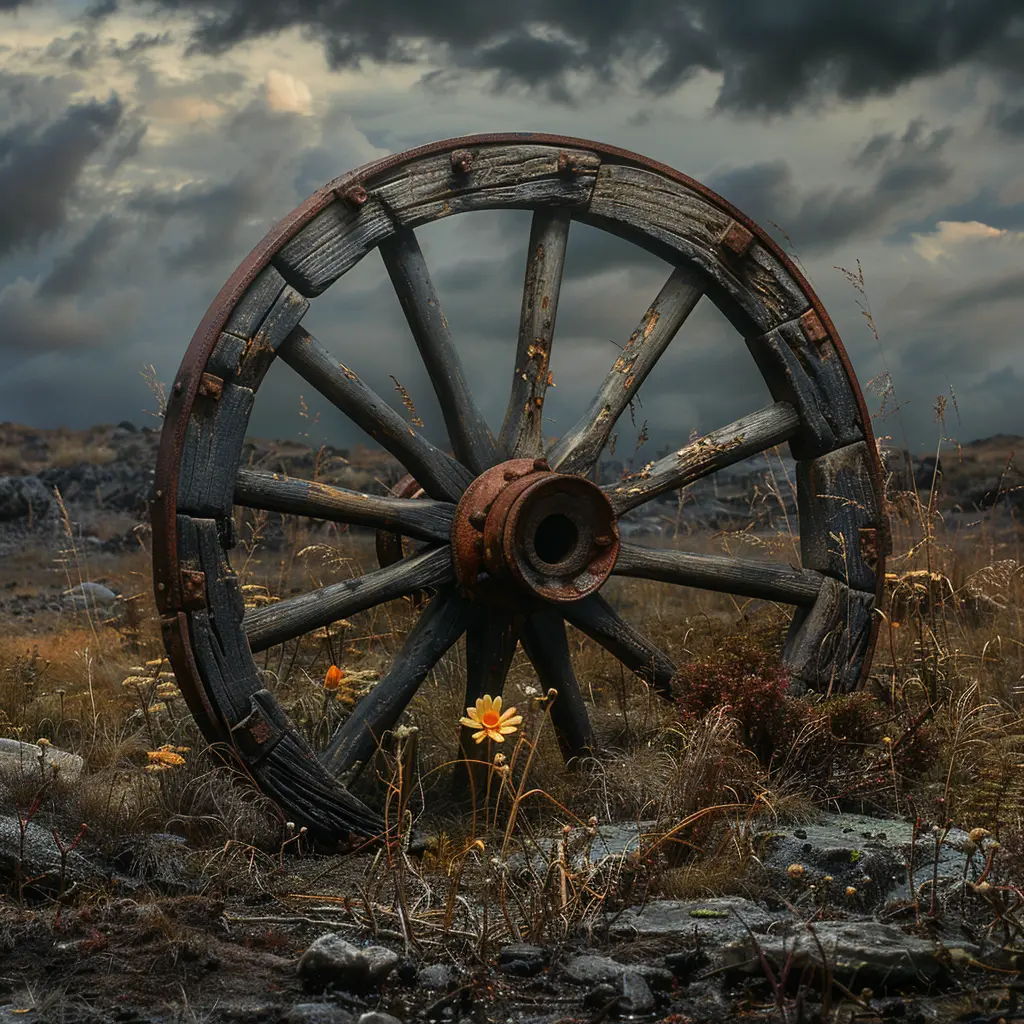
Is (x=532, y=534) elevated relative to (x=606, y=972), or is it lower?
elevated

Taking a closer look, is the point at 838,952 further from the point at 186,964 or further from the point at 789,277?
the point at 789,277

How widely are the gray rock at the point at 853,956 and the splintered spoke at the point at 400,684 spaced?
1.84 m

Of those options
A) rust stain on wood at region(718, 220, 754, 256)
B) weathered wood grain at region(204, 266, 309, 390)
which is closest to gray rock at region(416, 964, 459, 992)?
weathered wood grain at region(204, 266, 309, 390)

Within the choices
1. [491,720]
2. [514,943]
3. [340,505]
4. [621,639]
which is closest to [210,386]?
[340,505]

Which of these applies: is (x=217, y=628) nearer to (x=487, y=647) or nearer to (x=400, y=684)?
(x=400, y=684)

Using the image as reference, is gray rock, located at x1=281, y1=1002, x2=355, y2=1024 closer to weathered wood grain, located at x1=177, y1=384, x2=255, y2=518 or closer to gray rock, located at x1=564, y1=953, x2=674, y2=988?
gray rock, located at x1=564, y1=953, x2=674, y2=988

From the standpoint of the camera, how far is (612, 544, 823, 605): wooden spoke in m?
5.01

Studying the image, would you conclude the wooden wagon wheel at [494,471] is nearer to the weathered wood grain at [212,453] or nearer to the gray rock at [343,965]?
the weathered wood grain at [212,453]

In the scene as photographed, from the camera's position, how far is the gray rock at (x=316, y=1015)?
267 centimetres

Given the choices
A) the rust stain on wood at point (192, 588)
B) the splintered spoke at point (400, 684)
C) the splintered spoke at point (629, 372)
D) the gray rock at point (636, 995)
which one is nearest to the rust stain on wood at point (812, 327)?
the splintered spoke at point (629, 372)

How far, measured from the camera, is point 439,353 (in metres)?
4.74

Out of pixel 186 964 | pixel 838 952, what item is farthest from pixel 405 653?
pixel 838 952

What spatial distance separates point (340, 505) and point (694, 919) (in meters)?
1.97

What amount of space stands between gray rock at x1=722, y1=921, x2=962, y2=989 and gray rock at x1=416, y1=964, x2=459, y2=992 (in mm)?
651
